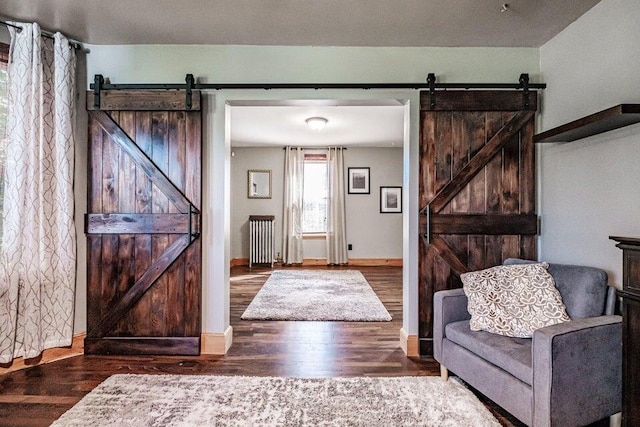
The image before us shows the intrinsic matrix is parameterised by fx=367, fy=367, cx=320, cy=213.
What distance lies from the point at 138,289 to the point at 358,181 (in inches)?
213

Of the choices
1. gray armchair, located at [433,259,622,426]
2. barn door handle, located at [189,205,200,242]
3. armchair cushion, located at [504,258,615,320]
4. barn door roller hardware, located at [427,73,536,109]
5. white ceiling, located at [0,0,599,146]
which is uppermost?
white ceiling, located at [0,0,599,146]

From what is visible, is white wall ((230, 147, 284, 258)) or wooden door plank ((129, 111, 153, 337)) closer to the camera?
wooden door plank ((129, 111, 153, 337))

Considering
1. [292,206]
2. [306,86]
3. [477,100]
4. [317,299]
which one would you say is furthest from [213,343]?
[292,206]

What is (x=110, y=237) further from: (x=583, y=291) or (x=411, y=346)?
(x=583, y=291)

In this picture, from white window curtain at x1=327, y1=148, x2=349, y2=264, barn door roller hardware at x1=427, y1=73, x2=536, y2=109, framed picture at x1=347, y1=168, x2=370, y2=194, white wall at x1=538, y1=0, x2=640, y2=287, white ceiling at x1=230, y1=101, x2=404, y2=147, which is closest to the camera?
white wall at x1=538, y1=0, x2=640, y2=287

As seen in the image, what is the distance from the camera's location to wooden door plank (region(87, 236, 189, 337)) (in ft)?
9.48

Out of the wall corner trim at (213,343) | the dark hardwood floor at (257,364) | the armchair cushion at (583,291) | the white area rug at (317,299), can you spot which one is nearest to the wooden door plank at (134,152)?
the wall corner trim at (213,343)

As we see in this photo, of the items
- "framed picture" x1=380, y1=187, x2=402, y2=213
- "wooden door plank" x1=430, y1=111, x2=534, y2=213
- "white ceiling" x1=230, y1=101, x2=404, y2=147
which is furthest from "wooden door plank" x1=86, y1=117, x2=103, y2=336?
"framed picture" x1=380, y1=187, x2=402, y2=213

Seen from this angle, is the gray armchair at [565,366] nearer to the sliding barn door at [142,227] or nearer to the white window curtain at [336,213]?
the sliding barn door at [142,227]

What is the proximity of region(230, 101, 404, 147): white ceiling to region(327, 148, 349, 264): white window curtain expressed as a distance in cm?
33

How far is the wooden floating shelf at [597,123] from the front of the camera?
180 cm

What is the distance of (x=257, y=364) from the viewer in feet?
8.91

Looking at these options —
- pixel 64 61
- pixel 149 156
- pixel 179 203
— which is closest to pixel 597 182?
pixel 179 203

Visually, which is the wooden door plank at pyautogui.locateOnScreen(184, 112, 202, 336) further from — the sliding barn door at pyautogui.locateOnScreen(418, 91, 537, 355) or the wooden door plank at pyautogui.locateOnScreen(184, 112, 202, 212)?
the sliding barn door at pyautogui.locateOnScreen(418, 91, 537, 355)
